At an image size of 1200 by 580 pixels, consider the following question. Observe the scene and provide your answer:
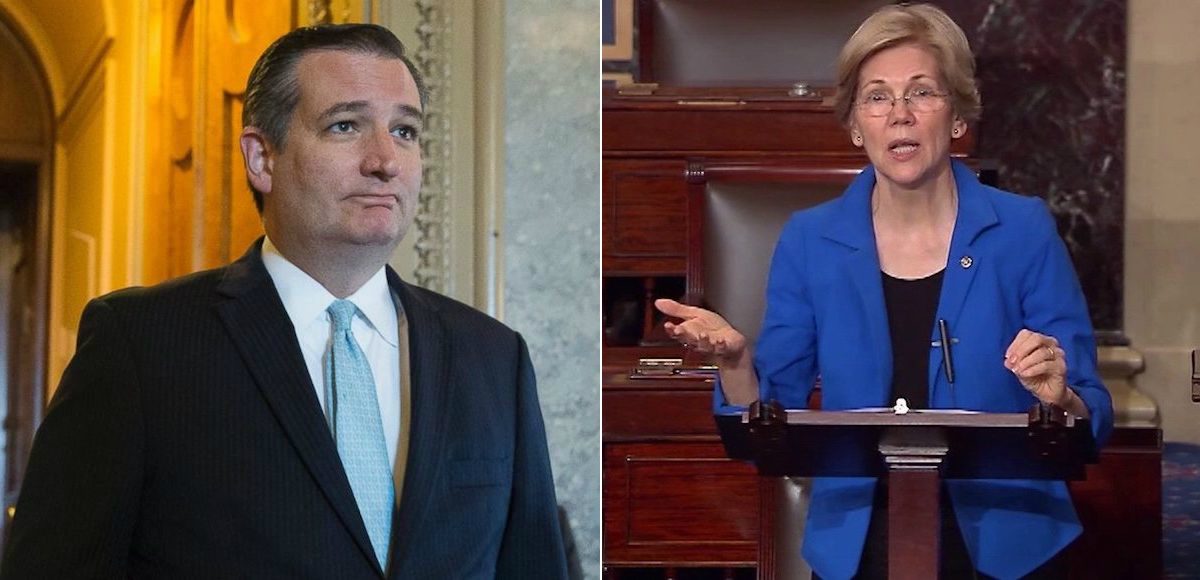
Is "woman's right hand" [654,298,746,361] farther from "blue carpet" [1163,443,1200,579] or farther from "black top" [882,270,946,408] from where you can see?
"blue carpet" [1163,443,1200,579]

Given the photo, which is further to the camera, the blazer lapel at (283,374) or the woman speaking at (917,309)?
the woman speaking at (917,309)

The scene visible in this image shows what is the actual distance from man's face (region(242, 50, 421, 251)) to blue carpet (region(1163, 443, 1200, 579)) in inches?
129

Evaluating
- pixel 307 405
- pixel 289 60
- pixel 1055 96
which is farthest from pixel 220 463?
pixel 1055 96

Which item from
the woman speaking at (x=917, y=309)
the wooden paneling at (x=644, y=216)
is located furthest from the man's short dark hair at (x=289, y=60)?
the wooden paneling at (x=644, y=216)

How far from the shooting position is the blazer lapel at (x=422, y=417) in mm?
1902

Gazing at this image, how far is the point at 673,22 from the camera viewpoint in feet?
22.4

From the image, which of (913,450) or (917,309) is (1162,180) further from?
(913,450)

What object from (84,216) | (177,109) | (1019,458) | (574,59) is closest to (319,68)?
(574,59)

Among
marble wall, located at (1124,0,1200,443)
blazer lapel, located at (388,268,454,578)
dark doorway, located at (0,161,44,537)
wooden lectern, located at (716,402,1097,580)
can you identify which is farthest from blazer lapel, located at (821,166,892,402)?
dark doorway, located at (0,161,44,537)

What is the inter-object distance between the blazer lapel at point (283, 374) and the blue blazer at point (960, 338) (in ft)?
3.19

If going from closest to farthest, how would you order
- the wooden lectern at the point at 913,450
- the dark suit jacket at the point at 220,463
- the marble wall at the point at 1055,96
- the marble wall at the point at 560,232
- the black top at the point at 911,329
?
the dark suit jacket at the point at 220,463 → the wooden lectern at the point at 913,450 → the marble wall at the point at 560,232 → the black top at the point at 911,329 → the marble wall at the point at 1055,96

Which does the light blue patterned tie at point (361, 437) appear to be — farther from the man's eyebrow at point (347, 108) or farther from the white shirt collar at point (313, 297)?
the man's eyebrow at point (347, 108)

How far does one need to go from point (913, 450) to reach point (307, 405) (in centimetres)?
90

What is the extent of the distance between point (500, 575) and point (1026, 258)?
3.81 feet
